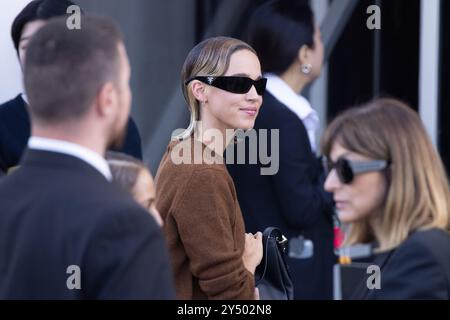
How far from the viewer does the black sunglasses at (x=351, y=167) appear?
2561 mm

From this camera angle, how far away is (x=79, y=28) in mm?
2156

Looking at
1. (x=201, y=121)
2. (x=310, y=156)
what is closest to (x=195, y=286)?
(x=201, y=121)

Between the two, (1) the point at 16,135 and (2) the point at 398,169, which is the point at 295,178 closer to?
(1) the point at 16,135

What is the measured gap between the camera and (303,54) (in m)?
4.36

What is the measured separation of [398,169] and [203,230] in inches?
25.0

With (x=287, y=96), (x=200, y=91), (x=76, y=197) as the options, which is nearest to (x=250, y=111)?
(x=200, y=91)

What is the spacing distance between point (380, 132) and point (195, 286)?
0.77 meters

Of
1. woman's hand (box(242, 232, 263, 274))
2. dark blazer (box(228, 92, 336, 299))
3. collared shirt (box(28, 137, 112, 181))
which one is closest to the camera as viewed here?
collared shirt (box(28, 137, 112, 181))

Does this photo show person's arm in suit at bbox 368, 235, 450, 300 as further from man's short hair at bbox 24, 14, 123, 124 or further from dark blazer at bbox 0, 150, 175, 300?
man's short hair at bbox 24, 14, 123, 124

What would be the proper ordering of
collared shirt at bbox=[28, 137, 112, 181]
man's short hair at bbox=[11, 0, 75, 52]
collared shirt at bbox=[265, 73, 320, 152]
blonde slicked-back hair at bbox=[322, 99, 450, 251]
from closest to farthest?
collared shirt at bbox=[28, 137, 112, 181] < blonde slicked-back hair at bbox=[322, 99, 450, 251] < man's short hair at bbox=[11, 0, 75, 52] < collared shirt at bbox=[265, 73, 320, 152]

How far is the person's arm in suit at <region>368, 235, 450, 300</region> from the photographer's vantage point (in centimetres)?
235

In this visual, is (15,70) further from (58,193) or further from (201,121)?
(58,193)

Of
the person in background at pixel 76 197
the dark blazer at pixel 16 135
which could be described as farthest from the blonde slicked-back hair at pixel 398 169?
the dark blazer at pixel 16 135

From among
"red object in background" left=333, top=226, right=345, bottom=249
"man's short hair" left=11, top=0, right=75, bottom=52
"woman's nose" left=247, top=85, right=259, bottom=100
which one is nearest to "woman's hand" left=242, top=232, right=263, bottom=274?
"woman's nose" left=247, top=85, right=259, bottom=100
